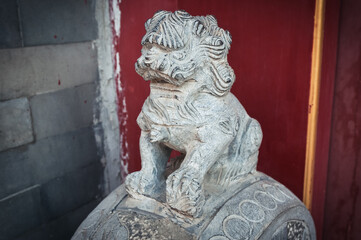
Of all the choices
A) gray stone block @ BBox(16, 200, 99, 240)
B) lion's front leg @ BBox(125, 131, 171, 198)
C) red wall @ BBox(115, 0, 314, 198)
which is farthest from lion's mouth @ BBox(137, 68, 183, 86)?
gray stone block @ BBox(16, 200, 99, 240)

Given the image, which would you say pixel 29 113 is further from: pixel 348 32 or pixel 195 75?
pixel 348 32

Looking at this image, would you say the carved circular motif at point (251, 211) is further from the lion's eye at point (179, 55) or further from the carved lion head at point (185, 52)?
the lion's eye at point (179, 55)

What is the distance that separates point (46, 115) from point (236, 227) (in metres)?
1.43

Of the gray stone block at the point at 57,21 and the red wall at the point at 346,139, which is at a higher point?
the gray stone block at the point at 57,21

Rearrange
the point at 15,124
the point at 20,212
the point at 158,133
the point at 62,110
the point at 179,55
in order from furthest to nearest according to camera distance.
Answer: the point at 62,110, the point at 20,212, the point at 15,124, the point at 158,133, the point at 179,55

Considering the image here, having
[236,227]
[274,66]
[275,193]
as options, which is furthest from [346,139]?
[236,227]

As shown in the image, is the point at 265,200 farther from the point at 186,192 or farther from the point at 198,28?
the point at 198,28

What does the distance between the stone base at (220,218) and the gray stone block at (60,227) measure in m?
0.89

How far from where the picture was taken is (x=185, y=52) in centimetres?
155

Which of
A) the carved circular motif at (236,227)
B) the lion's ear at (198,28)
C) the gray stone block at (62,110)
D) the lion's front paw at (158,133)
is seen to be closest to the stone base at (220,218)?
the carved circular motif at (236,227)

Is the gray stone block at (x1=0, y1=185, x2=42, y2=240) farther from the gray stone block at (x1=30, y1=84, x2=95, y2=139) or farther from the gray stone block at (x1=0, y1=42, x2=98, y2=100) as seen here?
the gray stone block at (x1=0, y1=42, x2=98, y2=100)

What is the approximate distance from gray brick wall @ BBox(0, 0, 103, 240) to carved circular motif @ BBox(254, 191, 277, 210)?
1390 millimetres

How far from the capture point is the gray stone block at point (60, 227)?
2.55 meters

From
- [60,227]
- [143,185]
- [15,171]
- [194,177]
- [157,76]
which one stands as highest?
[157,76]
